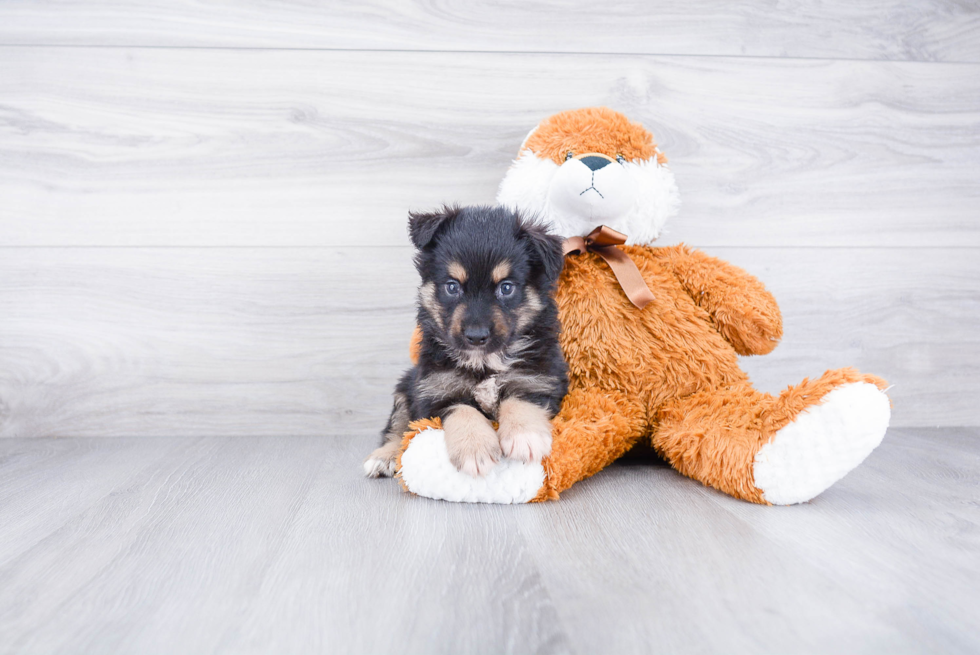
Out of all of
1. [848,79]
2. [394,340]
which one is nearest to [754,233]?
[848,79]

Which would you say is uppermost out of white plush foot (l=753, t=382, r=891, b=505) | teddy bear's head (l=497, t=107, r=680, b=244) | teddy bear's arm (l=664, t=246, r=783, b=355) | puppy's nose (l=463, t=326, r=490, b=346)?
teddy bear's head (l=497, t=107, r=680, b=244)

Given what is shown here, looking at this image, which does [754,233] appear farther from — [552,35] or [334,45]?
[334,45]

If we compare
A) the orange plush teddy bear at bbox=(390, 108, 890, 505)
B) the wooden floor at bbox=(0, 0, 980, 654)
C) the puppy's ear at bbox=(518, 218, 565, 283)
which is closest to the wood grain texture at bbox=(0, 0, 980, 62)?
the wooden floor at bbox=(0, 0, 980, 654)

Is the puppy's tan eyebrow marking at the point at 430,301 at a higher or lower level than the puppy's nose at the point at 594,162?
lower

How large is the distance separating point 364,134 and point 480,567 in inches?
57.0

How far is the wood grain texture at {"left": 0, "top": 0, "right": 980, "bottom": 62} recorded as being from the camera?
200cm

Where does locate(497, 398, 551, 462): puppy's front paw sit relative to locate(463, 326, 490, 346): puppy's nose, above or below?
below

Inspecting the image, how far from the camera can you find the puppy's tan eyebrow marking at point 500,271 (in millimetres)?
1447

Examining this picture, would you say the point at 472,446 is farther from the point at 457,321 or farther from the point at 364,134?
the point at 364,134

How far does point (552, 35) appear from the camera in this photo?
2037 millimetres

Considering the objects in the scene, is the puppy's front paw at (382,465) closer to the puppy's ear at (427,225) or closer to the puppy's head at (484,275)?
the puppy's head at (484,275)

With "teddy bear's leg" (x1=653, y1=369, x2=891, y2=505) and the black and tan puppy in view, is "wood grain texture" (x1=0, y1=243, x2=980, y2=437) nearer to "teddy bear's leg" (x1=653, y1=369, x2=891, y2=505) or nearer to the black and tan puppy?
the black and tan puppy

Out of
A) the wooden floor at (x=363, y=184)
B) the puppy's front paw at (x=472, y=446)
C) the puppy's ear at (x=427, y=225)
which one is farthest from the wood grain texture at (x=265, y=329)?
the puppy's front paw at (x=472, y=446)

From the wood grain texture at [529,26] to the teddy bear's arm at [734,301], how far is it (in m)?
0.81
